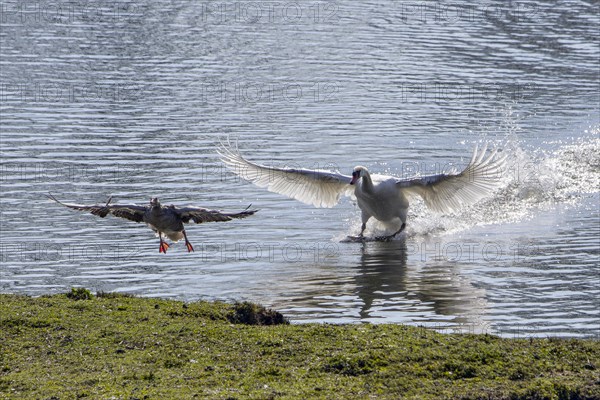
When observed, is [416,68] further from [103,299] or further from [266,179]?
[103,299]

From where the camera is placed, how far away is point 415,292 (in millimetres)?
13719

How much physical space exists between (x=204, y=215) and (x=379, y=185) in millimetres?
7239

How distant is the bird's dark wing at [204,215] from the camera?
9828mm

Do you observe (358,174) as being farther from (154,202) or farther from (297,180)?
(154,202)

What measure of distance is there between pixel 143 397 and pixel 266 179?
9907mm

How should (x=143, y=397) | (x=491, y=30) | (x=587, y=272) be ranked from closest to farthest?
1. (x=143, y=397)
2. (x=587, y=272)
3. (x=491, y=30)

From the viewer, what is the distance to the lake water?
13969 mm

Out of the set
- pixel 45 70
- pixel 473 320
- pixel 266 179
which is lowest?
pixel 473 320

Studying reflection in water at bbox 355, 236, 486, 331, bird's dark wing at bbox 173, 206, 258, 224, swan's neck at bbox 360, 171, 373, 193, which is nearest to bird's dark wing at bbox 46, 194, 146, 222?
bird's dark wing at bbox 173, 206, 258, 224

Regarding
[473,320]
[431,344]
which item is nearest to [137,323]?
[431,344]

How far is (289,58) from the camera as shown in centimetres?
3116

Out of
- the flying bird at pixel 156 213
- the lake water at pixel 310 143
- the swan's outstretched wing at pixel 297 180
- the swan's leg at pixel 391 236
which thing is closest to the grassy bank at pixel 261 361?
the flying bird at pixel 156 213

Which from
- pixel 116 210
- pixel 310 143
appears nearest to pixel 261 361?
pixel 116 210

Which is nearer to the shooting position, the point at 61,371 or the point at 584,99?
the point at 61,371
